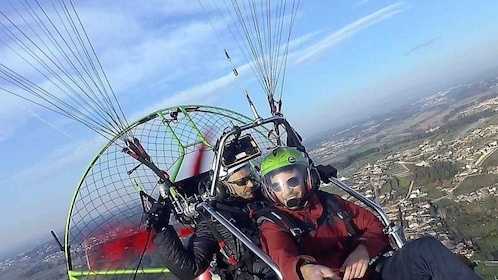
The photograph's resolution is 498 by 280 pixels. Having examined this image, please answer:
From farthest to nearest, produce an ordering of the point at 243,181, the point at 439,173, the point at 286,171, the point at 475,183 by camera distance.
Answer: the point at 439,173 < the point at 475,183 < the point at 243,181 < the point at 286,171

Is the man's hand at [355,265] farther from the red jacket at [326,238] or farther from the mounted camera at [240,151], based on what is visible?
the mounted camera at [240,151]

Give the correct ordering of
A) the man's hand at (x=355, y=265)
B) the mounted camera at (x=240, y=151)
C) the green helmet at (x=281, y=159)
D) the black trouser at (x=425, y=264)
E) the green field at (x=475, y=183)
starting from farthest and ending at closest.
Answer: the green field at (x=475, y=183), the mounted camera at (x=240, y=151), the green helmet at (x=281, y=159), the man's hand at (x=355, y=265), the black trouser at (x=425, y=264)

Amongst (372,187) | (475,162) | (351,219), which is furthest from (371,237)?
(475,162)

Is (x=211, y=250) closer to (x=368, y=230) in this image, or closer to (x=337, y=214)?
(x=337, y=214)

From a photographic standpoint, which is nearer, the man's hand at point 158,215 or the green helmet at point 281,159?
the green helmet at point 281,159

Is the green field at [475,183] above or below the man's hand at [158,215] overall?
below

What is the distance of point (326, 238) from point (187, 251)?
120 cm

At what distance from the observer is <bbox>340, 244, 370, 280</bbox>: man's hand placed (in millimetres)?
3318

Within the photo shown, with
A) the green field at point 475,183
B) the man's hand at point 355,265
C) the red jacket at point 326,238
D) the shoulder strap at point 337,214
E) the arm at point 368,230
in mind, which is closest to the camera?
the man's hand at point 355,265

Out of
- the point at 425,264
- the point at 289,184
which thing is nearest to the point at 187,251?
the point at 289,184

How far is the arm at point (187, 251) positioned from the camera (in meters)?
4.14

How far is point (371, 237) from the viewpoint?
364 centimetres

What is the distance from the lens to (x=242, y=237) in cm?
354

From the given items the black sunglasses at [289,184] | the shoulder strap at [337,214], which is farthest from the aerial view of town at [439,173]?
the black sunglasses at [289,184]
